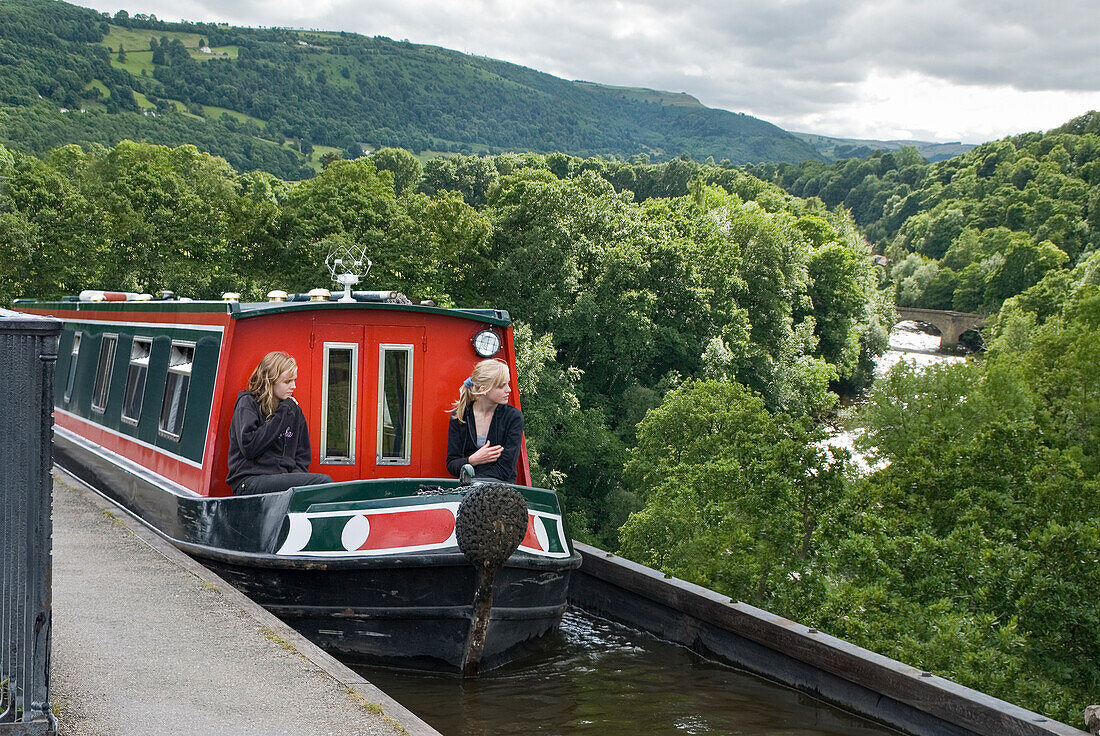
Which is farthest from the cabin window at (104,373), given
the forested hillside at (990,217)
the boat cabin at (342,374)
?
the forested hillside at (990,217)

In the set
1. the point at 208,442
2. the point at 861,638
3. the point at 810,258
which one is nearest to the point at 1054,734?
the point at 861,638

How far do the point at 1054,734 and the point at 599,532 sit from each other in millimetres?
28350

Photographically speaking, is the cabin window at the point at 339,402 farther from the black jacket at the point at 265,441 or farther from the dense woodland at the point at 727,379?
the dense woodland at the point at 727,379

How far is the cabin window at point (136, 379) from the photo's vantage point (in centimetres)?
1117

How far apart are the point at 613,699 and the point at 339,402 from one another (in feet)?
11.1

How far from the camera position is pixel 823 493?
13633mm

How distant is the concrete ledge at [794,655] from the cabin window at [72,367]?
7.52 metres

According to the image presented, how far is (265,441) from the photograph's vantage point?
8109 millimetres

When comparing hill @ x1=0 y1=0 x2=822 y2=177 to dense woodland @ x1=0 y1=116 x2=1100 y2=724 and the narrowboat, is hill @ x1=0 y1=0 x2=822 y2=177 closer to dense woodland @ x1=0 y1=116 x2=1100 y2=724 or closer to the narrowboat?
dense woodland @ x1=0 y1=116 x2=1100 y2=724

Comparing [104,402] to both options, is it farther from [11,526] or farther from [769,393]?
[769,393]

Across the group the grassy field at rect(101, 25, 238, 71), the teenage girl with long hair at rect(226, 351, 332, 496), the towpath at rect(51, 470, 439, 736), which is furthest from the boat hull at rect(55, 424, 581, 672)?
the grassy field at rect(101, 25, 238, 71)

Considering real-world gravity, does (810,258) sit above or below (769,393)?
above

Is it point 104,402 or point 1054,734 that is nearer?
point 1054,734

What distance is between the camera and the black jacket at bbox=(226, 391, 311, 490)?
26.4ft
